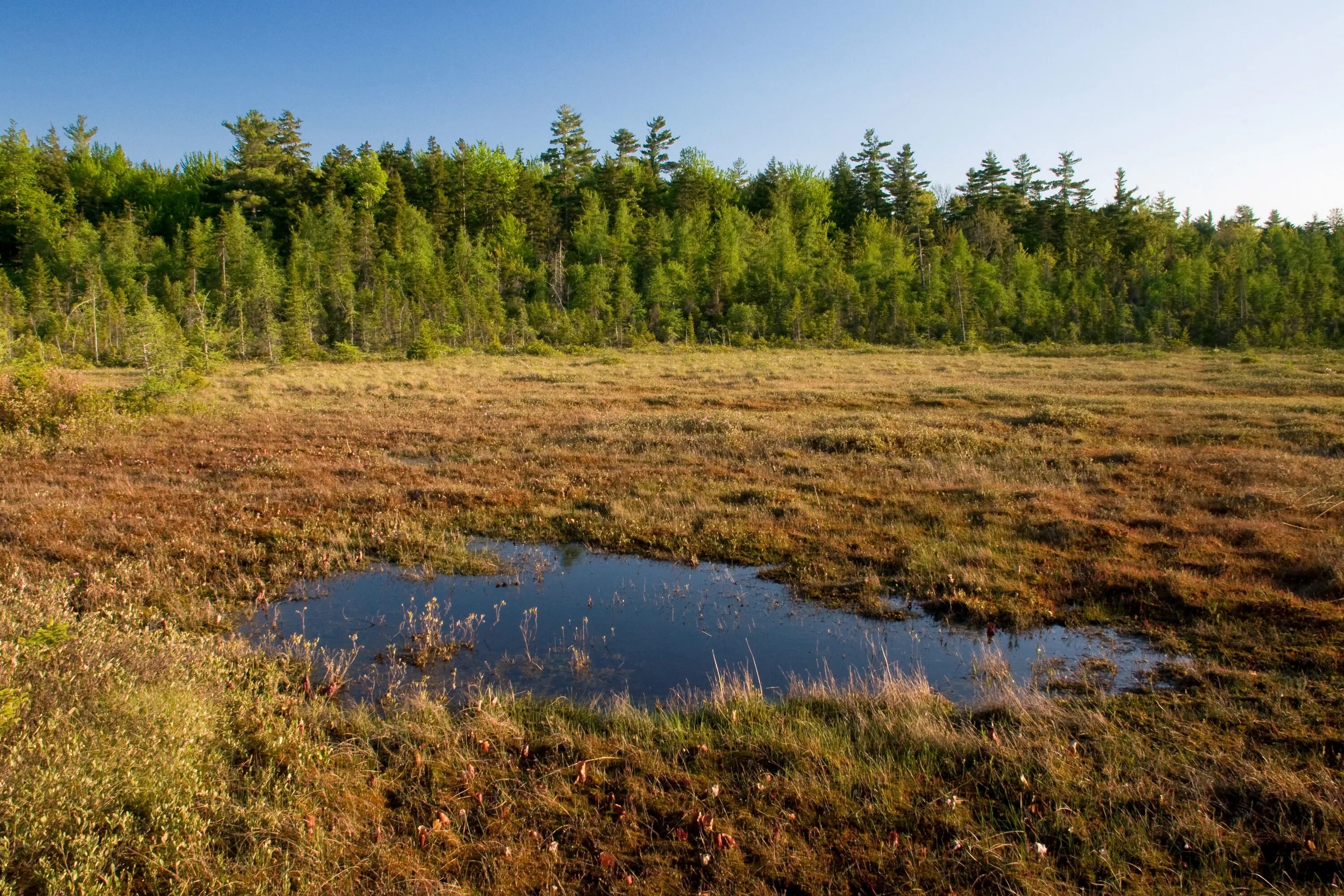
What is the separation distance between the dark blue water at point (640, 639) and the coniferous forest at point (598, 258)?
40.9 meters

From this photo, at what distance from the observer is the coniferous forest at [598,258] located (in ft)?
194

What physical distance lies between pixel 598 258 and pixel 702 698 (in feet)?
248

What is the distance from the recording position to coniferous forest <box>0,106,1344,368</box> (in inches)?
2331

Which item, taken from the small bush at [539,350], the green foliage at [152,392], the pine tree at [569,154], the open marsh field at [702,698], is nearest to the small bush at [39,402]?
the open marsh field at [702,698]

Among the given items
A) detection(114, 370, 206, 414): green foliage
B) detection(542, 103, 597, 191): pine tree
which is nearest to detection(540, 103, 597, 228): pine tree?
detection(542, 103, 597, 191): pine tree

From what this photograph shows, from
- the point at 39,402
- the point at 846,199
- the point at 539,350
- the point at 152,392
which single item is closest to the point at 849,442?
the point at 39,402

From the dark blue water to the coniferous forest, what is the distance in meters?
40.9

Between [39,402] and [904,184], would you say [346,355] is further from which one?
[904,184]

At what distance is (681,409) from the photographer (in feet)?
80.3

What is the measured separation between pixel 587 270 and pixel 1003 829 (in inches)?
2853

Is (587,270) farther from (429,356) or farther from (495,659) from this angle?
(495,659)

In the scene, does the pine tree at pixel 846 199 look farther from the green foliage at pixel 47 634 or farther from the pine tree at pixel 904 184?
the green foliage at pixel 47 634

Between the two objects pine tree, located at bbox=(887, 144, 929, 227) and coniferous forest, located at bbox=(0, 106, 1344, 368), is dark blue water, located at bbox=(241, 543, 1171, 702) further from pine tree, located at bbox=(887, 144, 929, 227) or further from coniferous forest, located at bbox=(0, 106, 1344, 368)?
pine tree, located at bbox=(887, 144, 929, 227)

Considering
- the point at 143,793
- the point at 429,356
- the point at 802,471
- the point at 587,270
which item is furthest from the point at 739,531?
the point at 587,270
